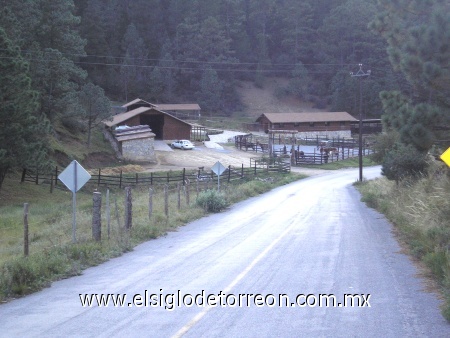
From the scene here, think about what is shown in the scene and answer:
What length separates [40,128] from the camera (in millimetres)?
40312

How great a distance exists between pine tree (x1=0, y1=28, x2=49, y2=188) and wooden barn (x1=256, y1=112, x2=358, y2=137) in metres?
58.8

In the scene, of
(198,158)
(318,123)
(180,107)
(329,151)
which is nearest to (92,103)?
(198,158)

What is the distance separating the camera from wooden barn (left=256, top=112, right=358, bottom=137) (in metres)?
94.4

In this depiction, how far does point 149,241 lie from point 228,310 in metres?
9.73

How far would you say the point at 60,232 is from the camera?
21.0 metres

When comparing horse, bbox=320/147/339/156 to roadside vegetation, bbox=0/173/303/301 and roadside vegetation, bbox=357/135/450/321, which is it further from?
roadside vegetation, bbox=357/135/450/321

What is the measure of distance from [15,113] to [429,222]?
26.5 meters

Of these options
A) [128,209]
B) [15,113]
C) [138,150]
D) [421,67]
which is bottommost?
[128,209]

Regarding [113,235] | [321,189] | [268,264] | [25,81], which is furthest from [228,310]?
[321,189]

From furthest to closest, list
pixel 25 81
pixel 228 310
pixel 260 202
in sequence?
pixel 25 81 → pixel 260 202 → pixel 228 310

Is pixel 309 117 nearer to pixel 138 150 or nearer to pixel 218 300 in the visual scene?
pixel 138 150

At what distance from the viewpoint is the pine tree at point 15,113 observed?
119ft

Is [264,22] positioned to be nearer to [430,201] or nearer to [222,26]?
[222,26]

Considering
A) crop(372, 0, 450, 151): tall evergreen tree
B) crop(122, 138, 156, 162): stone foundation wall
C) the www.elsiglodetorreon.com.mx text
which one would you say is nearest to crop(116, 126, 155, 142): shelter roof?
Answer: crop(122, 138, 156, 162): stone foundation wall
